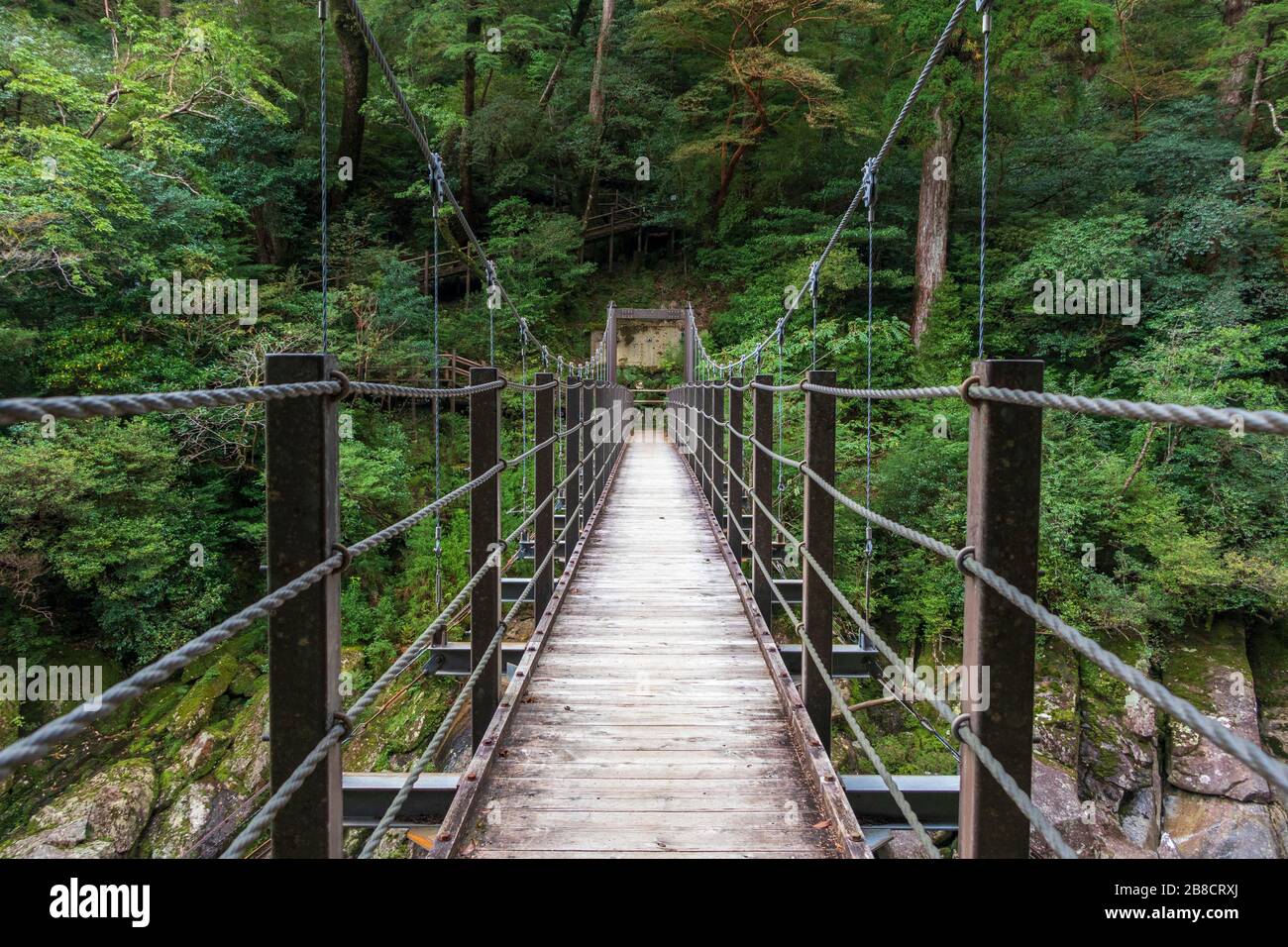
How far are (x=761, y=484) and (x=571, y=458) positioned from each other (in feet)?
4.33

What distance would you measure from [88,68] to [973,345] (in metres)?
11.6

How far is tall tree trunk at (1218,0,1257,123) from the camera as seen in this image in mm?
10156

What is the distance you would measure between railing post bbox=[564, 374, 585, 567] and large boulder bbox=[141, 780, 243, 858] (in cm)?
381

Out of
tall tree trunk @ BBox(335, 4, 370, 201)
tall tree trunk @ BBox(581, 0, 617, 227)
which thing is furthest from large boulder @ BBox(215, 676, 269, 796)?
tall tree trunk @ BBox(581, 0, 617, 227)

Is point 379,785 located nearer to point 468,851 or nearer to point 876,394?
point 468,851

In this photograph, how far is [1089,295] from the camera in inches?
366

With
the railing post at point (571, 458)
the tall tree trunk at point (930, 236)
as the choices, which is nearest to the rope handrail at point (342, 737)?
the railing post at point (571, 458)

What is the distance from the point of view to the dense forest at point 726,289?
6.36 m

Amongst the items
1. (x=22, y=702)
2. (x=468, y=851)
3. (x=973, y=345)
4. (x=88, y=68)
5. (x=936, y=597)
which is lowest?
(x=22, y=702)

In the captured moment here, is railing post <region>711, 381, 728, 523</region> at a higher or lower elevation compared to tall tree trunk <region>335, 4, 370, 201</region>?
lower

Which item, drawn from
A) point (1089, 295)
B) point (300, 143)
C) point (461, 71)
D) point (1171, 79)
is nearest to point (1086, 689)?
point (1089, 295)

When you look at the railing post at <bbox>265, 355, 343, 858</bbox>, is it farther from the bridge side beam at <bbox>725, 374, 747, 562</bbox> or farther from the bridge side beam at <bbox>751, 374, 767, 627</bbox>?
the bridge side beam at <bbox>725, 374, 747, 562</bbox>

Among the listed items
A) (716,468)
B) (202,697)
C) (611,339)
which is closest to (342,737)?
(716,468)

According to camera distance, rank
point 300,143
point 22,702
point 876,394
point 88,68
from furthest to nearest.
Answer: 1. point 300,143
2. point 88,68
3. point 22,702
4. point 876,394
